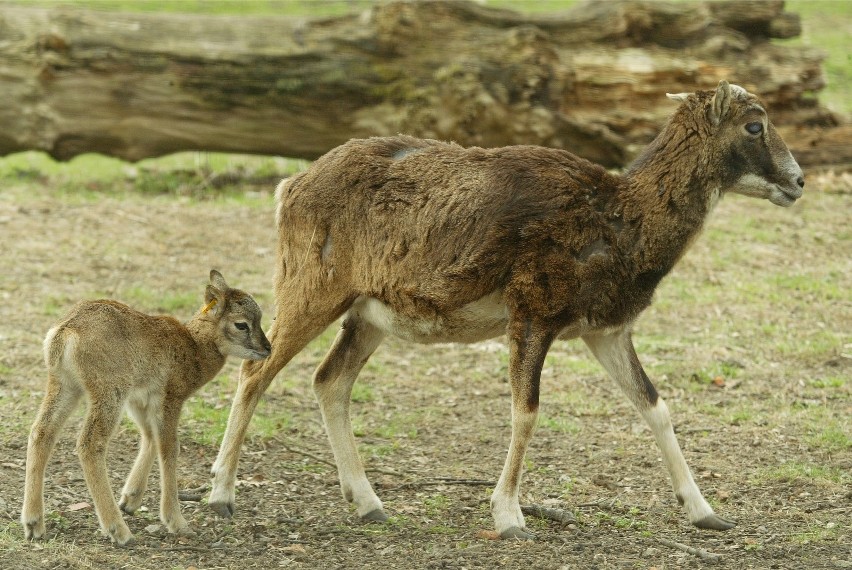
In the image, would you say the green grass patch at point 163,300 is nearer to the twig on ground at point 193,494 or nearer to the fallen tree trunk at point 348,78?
the fallen tree trunk at point 348,78

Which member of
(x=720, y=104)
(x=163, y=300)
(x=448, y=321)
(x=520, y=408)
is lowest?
(x=163, y=300)

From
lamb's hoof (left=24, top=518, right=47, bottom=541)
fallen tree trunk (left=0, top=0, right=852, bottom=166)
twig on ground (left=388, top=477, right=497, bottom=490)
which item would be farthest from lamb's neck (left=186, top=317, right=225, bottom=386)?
fallen tree trunk (left=0, top=0, right=852, bottom=166)

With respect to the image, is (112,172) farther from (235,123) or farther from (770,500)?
(770,500)

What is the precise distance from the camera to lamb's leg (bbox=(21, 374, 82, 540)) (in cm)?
638

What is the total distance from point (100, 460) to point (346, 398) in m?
1.92

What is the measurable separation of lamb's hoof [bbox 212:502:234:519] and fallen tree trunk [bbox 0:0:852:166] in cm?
754

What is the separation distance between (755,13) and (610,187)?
833cm

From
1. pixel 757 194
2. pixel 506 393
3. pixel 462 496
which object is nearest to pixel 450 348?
pixel 506 393

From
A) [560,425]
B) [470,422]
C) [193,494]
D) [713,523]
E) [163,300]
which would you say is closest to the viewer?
[713,523]

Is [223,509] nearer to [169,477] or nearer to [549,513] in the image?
[169,477]

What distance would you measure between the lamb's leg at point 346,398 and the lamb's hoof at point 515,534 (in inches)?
33.7

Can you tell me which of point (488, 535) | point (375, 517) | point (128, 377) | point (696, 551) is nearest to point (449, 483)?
point (375, 517)

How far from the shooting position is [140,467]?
7055mm

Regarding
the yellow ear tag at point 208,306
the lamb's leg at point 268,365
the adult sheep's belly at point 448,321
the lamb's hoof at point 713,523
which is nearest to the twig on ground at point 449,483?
the adult sheep's belly at point 448,321
